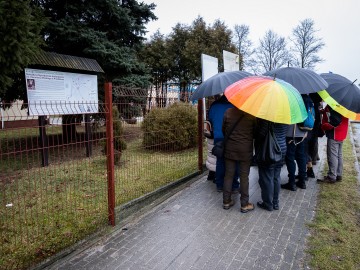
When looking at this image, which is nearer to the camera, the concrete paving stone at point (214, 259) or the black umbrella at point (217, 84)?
the concrete paving stone at point (214, 259)

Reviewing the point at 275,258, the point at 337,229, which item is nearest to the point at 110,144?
the point at 275,258

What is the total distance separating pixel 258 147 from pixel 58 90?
5167 mm

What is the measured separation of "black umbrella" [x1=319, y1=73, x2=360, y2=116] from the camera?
17.2ft

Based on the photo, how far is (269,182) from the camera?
454cm

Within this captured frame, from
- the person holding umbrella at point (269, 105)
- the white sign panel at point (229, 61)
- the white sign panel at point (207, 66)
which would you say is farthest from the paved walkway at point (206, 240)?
the white sign panel at point (229, 61)

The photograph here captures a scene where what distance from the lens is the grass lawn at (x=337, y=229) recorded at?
10.9 ft

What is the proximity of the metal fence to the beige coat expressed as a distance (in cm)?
147

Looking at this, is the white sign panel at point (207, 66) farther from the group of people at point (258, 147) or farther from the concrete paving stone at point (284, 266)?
the concrete paving stone at point (284, 266)

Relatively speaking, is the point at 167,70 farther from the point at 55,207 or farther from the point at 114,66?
the point at 55,207

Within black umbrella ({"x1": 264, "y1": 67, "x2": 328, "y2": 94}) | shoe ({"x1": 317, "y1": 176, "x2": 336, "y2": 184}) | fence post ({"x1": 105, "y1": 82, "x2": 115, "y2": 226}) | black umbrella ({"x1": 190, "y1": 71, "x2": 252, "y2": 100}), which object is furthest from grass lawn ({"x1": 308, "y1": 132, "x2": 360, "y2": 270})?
fence post ({"x1": 105, "y1": 82, "x2": 115, "y2": 226})

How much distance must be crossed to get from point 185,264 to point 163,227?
980 mm

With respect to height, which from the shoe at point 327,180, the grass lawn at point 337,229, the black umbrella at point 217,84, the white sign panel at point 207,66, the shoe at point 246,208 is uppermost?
the white sign panel at point 207,66

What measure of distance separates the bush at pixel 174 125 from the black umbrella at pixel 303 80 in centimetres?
271

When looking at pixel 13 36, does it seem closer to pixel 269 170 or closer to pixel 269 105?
pixel 269 105
